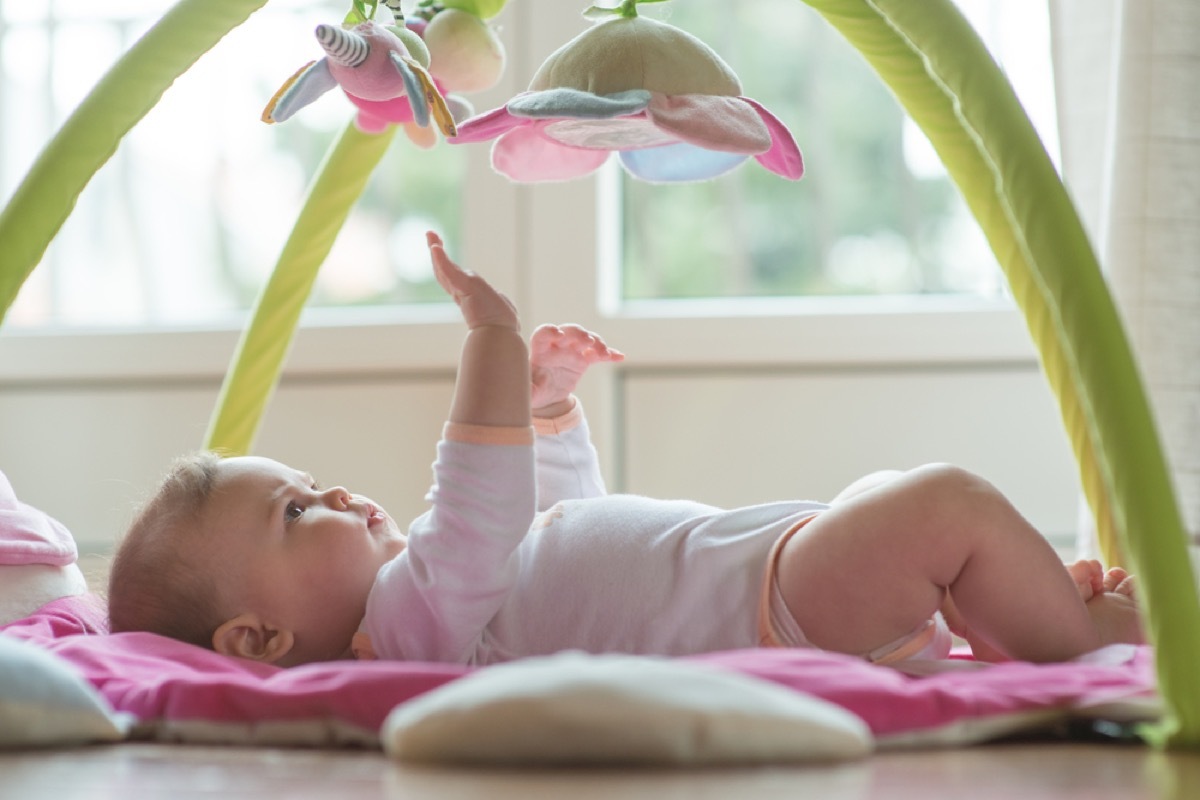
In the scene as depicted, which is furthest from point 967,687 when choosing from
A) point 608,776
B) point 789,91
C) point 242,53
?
point 242,53

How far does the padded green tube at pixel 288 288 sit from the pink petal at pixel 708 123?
0.42m

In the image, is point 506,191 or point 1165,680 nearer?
point 1165,680

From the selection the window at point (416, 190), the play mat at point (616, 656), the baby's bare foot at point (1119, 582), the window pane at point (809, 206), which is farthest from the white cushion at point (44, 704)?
the window pane at point (809, 206)

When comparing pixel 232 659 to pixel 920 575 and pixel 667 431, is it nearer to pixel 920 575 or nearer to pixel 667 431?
pixel 920 575

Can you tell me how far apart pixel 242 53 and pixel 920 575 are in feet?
5.10

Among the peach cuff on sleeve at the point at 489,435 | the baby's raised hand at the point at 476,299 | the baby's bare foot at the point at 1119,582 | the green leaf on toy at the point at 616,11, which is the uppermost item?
the green leaf on toy at the point at 616,11

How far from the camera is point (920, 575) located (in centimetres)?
80

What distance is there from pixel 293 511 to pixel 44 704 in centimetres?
30

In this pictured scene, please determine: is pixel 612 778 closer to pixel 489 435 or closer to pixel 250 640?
pixel 489 435

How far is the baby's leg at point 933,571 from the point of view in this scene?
2.57ft

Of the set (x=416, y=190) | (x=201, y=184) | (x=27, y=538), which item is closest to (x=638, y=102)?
(x=27, y=538)

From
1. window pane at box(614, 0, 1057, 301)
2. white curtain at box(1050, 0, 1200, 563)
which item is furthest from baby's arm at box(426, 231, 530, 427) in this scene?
window pane at box(614, 0, 1057, 301)

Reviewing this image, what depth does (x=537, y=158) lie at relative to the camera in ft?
3.18

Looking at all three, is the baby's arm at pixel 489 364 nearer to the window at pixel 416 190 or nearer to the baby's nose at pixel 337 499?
the baby's nose at pixel 337 499
